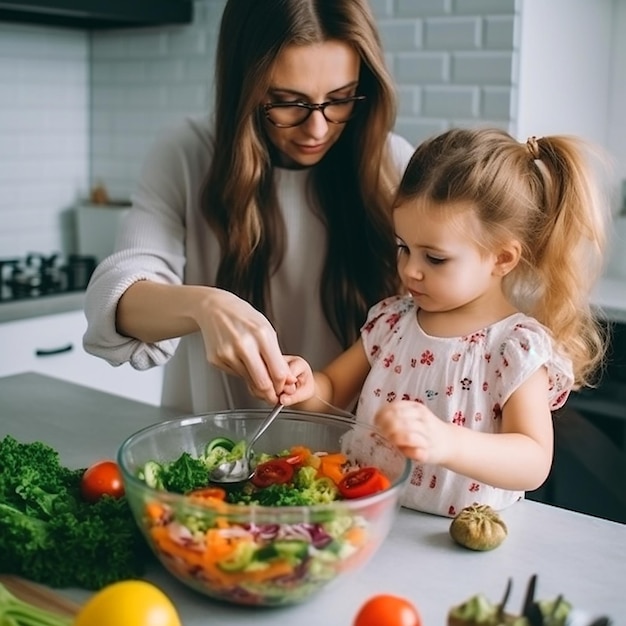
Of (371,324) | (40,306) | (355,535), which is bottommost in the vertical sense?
(40,306)

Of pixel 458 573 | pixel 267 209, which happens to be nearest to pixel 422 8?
pixel 267 209

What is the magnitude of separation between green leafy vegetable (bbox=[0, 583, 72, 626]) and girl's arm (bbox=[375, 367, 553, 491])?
37 cm

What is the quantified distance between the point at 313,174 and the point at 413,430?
763 millimetres

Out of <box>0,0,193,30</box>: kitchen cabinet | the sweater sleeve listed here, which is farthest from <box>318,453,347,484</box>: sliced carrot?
<box>0,0,193,30</box>: kitchen cabinet

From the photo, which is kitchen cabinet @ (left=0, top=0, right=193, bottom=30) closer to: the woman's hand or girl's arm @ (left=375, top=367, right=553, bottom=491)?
the woman's hand

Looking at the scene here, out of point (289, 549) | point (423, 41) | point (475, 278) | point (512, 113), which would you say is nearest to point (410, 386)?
point (475, 278)

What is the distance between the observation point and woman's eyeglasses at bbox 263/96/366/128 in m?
1.40

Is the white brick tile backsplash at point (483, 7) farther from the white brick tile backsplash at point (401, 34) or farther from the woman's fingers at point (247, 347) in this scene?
the woman's fingers at point (247, 347)

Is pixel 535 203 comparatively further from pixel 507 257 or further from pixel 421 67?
pixel 421 67

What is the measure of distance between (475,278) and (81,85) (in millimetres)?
2337

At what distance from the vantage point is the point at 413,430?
0.97m

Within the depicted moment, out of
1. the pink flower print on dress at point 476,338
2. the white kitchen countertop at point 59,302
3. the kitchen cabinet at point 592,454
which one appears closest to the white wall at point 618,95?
the white kitchen countertop at point 59,302

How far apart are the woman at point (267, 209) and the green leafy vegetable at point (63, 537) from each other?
245 mm

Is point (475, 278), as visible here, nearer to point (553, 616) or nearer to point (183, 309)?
point (183, 309)
